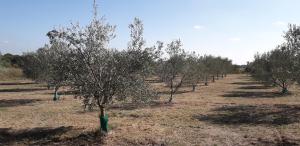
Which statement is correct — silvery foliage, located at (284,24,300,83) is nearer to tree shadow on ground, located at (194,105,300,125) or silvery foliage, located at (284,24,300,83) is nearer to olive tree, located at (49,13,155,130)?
tree shadow on ground, located at (194,105,300,125)

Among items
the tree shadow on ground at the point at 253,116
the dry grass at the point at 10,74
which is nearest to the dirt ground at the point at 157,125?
the tree shadow on ground at the point at 253,116

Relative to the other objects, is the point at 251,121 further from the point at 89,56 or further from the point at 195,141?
the point at 89,56

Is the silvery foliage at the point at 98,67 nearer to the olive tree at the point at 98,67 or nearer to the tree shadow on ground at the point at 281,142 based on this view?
the olive tree at the point at 98,67

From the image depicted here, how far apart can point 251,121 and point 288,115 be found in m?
3.26

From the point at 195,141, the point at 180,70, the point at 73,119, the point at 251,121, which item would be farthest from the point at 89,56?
the point at 180,70

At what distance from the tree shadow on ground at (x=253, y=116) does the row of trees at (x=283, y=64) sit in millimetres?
2876

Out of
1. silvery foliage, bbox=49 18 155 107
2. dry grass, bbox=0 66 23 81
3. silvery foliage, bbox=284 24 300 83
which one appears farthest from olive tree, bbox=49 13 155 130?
dry grass, bbox=0 66 23 81

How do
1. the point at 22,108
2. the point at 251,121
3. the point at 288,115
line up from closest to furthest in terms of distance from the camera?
the point at 251,121
the point at 288,115
the point at 22,108

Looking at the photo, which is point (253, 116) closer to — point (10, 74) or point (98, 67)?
point (98, 67)

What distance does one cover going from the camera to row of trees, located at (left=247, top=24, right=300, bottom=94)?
30.7 m

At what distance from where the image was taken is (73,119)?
26.8m

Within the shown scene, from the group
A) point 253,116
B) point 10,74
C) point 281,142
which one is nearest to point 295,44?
point 253,116

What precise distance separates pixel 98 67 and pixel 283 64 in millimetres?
24777

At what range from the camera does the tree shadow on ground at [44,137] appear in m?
19.4
